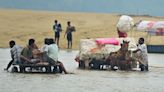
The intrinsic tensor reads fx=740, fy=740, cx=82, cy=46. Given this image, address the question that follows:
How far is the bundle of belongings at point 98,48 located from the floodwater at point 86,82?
600mm

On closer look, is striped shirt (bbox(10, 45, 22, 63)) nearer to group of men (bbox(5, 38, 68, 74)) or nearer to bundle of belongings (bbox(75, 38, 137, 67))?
group of men (bbox(5, 38, 68, 74))

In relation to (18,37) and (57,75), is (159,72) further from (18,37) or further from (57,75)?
(18,37)

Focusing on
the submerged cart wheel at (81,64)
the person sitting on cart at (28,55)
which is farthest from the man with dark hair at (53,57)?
the submerged cart wheel at (81,64)

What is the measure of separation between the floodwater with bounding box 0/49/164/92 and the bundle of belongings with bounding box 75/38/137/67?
600 millimetres

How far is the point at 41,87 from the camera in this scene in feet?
59.9

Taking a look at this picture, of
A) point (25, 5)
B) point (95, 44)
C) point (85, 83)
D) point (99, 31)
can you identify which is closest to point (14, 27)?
point (99, 31)

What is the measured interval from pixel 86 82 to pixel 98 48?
4.72 meters

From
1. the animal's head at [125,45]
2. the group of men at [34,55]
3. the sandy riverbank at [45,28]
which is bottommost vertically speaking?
the group of men at [34,55]

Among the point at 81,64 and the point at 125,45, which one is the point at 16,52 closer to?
the point at 81,64

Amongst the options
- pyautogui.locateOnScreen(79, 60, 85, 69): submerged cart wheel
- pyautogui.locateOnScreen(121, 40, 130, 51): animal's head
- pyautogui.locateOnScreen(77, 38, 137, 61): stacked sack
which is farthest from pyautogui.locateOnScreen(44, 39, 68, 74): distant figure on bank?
pyautogui.locateOnScreen(79, 60, 85, 69): submerged cart wheel

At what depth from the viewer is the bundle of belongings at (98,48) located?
2444cm

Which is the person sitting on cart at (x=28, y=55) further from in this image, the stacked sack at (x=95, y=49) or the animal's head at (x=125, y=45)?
the animal's head at (x=125, y=45)

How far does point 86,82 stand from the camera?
1995 centimetres

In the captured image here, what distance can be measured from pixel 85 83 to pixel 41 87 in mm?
1781
